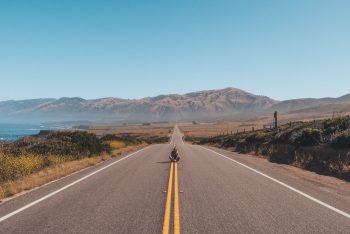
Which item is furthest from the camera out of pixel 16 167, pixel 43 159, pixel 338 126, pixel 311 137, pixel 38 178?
pixel 311 137

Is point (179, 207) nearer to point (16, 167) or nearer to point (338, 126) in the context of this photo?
point (16, 167)

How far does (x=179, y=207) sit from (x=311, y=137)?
15.4 m

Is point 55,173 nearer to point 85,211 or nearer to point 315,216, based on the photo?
point 85,211

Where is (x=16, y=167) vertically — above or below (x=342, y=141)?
below

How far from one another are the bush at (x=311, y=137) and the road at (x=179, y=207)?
26.8 feet

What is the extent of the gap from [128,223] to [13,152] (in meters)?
14.7

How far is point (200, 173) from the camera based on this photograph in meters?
17.0

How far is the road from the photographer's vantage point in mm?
7793

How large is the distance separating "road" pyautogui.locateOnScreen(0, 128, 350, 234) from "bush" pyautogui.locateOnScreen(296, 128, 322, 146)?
818 cm

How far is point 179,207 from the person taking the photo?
31.6 feet

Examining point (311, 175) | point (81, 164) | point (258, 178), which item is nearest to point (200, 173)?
point (258, 178)

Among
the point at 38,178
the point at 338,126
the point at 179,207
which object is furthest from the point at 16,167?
the point at 338,126

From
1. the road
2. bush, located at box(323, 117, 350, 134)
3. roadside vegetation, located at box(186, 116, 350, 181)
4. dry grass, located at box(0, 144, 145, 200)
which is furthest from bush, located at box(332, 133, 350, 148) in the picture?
dry grass, located at box(0, 144, 145, 200)

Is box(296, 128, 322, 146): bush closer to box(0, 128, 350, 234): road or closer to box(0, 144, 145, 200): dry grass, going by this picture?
box(0, 128, 350, 234): road
